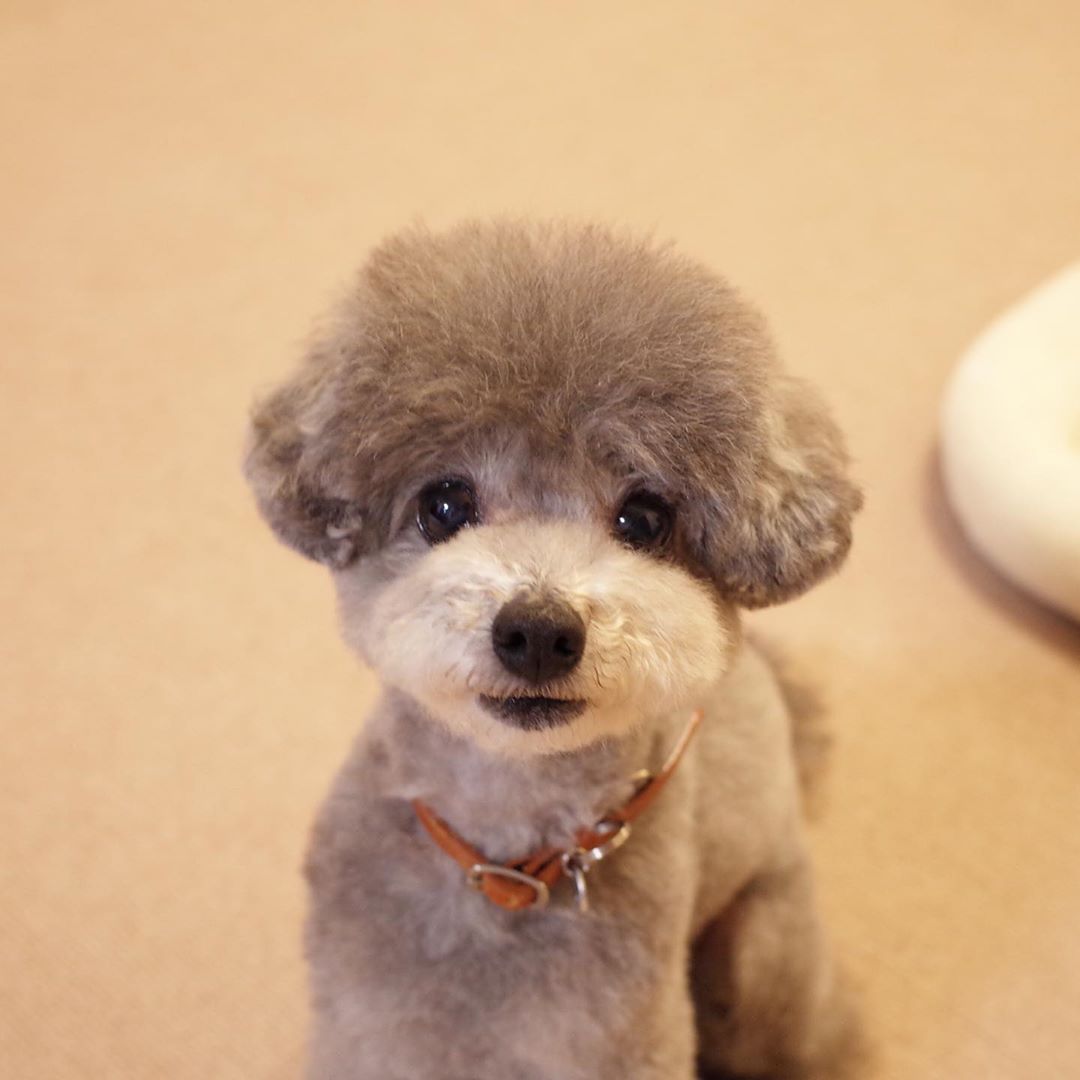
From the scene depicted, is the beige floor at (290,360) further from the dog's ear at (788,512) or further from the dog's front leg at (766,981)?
the dog's ear at (788,512)

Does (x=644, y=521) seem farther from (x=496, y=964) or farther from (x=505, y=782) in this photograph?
(x=496, y=964)

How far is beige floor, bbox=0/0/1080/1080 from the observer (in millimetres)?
1337

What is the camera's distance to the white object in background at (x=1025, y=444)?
151 centimetres

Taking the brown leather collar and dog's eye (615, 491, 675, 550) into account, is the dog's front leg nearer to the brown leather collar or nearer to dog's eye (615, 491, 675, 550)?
the brown leather collar

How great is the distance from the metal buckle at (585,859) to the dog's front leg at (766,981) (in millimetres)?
303

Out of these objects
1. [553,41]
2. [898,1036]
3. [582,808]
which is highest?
[553,41]

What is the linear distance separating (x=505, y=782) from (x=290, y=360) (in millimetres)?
675

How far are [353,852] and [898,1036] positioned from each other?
2.25 ft

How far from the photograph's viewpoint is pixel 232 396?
6.35 ft

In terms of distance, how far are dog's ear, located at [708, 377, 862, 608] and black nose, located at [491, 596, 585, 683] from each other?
0.48ft

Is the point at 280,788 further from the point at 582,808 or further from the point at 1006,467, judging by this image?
the point at 1006,467

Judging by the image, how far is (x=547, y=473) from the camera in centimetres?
82

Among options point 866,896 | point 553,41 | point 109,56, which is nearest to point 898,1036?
point 866,896

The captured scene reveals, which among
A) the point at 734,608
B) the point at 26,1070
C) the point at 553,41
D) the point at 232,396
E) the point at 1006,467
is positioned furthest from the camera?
the point at 553,41
